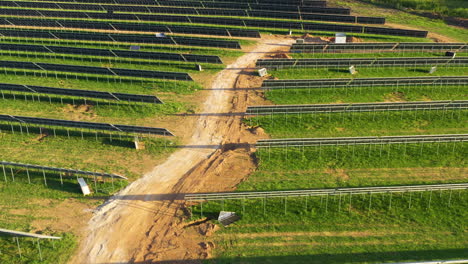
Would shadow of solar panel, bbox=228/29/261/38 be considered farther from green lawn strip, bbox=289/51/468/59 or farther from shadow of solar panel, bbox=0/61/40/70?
shadow of solar panel, bbox=0/61/40/70

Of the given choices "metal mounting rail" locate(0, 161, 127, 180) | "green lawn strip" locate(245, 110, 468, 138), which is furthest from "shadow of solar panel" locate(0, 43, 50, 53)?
"green lawn strip" locate(245, 110, 468, 138)

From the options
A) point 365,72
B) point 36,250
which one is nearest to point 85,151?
point 36,250

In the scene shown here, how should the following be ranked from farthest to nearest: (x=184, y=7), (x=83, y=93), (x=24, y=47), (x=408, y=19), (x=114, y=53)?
(x=184, y=7)
(x=408, y=19)
(x=24, y=47)
(x=114, y=53)
(x=83, y=93)

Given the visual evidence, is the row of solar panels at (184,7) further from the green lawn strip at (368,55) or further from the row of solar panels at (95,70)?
the row of solar panels at (95,70)

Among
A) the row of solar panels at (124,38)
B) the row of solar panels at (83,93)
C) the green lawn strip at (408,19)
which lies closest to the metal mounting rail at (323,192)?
the row of solar panels at (83,93)

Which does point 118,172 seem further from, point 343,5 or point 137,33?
point 343,5

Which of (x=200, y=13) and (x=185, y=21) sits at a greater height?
(x=200, y=13)

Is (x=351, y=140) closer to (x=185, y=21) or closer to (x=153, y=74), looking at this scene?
(x=153, y=74)
